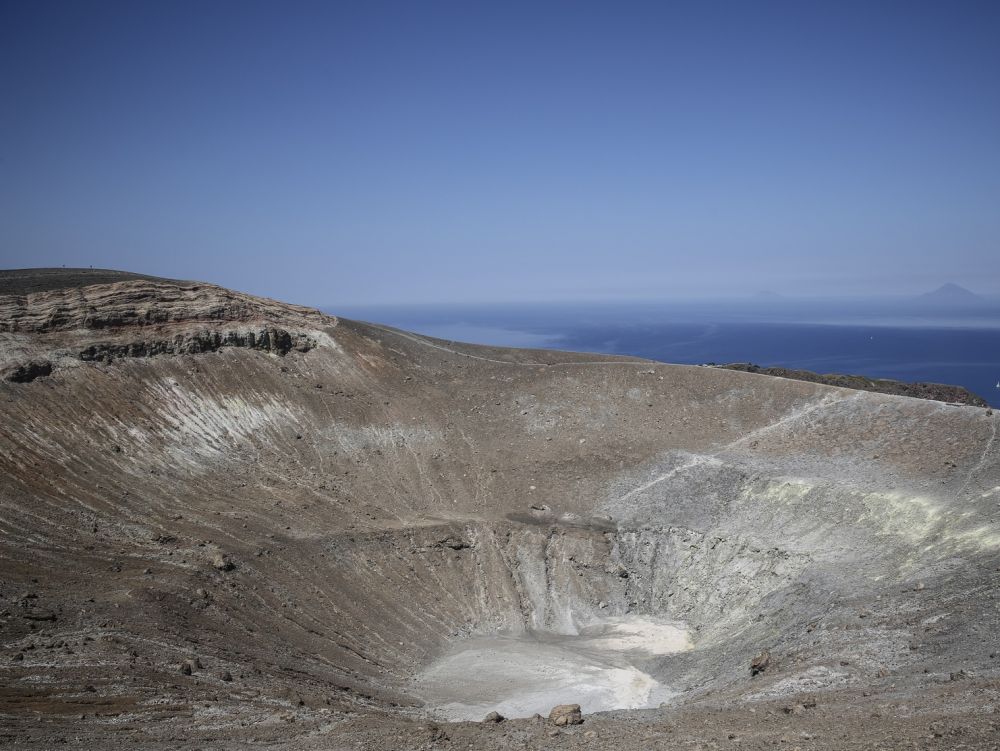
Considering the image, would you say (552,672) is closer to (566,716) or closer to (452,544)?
(566,716)

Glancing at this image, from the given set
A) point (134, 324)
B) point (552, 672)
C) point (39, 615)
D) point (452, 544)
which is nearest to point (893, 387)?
point (452, 544)

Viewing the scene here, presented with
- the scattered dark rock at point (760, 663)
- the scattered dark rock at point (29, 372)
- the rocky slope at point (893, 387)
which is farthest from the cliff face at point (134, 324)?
the rocky slope at point (893, 387)

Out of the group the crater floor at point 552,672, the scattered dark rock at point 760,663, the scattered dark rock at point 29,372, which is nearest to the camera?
the scattered dark rock at point 760,663

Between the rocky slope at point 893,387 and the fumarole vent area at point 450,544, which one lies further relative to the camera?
the rocky slope at point 893,387

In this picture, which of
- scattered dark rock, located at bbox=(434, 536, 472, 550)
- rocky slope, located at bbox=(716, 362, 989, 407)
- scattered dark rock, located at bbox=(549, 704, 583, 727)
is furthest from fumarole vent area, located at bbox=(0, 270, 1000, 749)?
rocky slope, located at bbox=(716, 362, 989, 407)

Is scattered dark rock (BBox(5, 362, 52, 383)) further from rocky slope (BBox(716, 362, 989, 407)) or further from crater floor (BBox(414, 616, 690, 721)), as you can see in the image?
rocky slope (BBox(716, 362, 989, 407))

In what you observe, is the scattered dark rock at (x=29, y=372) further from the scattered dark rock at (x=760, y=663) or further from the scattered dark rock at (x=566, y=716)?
the scattered dark rock at (x=760, y=663)

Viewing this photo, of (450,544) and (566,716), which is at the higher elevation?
(566,716)

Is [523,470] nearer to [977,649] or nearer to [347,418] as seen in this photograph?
[347,418]

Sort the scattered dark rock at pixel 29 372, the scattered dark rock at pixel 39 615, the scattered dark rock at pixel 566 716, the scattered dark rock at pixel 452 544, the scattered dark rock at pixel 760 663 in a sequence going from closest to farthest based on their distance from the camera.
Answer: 1. the scattered dark rock at pixel 566 716
2. the scattered dark rock at pixel 39 615
3. the scattered dark rock at pixel 760 663
4. the scattered dark rock at pixel 29 372
5. the scattered dark rock at pixel 452 544

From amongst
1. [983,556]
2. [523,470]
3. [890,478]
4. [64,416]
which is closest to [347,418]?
[523,470]
